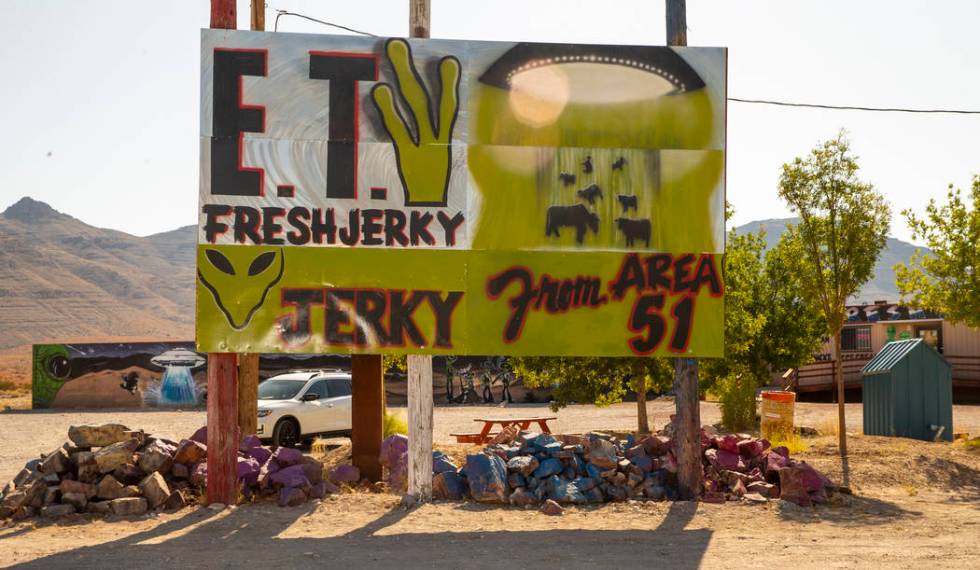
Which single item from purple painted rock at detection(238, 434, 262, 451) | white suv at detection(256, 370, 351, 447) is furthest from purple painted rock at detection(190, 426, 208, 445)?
white suv at detection(256, 370, 351, 447)

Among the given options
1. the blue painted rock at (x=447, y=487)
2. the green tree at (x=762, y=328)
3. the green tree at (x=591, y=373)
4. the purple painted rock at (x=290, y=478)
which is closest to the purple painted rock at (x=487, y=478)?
the blue painted rock at (x=447, y=487)

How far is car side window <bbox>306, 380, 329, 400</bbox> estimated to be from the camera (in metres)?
20.0

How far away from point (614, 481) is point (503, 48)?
5.99m

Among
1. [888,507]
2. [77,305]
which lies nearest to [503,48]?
[888,507]

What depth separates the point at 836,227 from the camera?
16.1 m

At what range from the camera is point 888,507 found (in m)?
11.9

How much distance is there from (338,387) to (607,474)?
962 centimetres

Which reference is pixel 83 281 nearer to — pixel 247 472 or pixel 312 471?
pixel 247 472

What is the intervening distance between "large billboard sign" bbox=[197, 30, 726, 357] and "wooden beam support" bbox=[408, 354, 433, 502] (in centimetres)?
37

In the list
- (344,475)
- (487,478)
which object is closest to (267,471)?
(344,475)

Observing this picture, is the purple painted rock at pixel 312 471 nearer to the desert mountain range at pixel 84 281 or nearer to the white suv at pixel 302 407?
the white suv at pixel 302 407

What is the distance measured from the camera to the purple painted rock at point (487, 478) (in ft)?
38.8

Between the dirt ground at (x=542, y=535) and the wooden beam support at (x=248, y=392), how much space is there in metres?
3.47

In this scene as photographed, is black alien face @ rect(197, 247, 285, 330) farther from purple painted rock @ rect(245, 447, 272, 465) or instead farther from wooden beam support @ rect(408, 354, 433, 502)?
purple painted rock @ rect(245, 447, 272, 465)
